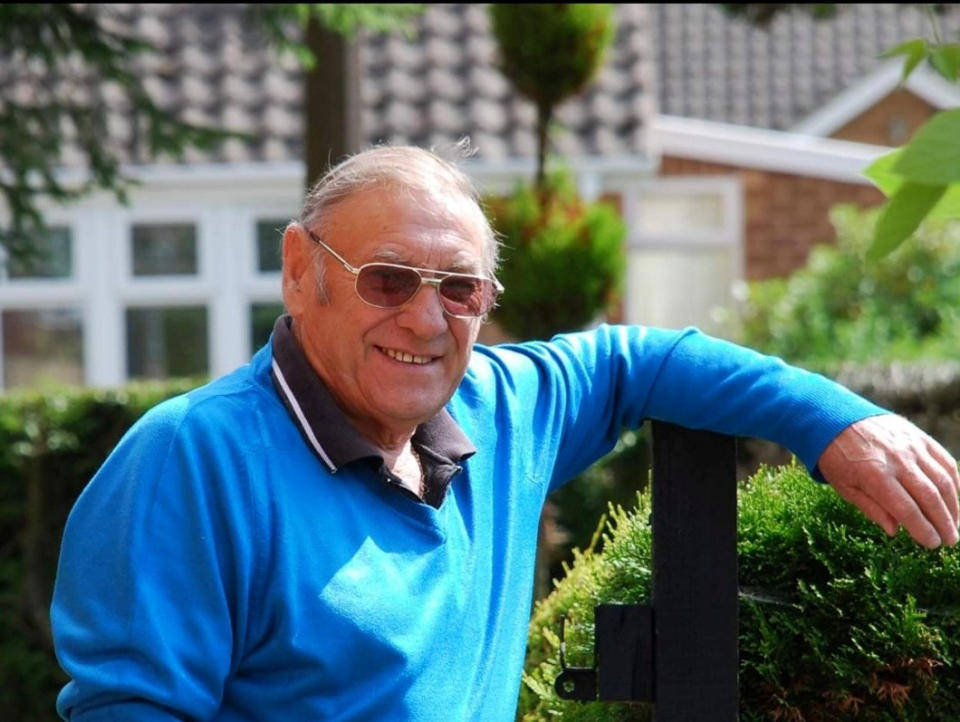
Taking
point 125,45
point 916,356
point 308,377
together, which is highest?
point 125,45

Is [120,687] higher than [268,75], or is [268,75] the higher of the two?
[268,75]

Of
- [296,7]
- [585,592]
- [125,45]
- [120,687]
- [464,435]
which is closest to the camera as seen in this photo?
[120,687]

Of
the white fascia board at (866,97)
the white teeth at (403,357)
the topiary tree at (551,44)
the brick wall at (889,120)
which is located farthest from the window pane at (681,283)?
the white teeth at (403,357)

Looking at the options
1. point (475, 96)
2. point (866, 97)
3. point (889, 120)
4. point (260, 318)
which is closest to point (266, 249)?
point (260, 318)

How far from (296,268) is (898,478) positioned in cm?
93

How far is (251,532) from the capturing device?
201 cm

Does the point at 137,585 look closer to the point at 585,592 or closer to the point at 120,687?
the point at 120,687

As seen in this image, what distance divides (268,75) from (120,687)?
11.2 metres

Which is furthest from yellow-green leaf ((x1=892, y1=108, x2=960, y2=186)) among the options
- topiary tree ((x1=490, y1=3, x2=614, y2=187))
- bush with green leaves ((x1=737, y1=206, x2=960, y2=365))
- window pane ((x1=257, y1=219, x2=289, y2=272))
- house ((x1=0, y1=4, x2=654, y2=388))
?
window pane ((x1=257, y1=219, x2=289, y2=272))

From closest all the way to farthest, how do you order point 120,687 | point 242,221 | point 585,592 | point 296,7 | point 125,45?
point 120,687, point 585,592, point 296,7, point 125,45, point 242,221

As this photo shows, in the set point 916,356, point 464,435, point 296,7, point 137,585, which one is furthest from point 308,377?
point 916,356

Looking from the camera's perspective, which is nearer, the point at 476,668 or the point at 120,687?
the point at 120,687

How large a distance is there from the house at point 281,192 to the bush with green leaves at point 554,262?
12.3 feet

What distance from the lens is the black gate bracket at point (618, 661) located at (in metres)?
2.33
